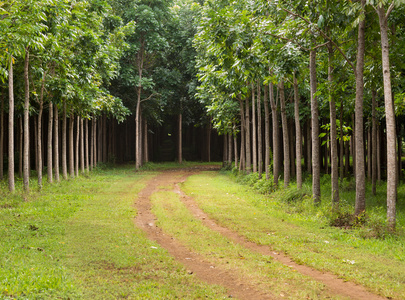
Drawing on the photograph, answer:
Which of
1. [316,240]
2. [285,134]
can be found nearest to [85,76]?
[285,134]

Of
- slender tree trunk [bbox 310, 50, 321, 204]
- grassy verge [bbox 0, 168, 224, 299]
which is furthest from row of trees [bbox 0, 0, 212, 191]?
slender tree trunk [bbox 310, 50, 321, 204]

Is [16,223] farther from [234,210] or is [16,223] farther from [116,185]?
[116,185]

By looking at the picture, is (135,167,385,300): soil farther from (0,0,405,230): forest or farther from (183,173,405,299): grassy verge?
(0,0,405,230): forest

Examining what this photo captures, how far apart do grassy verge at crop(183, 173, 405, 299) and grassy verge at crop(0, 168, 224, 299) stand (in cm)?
261

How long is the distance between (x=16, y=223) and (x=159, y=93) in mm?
25331

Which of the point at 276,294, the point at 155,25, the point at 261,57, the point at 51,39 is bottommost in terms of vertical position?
the point at 276,294

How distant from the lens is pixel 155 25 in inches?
1235

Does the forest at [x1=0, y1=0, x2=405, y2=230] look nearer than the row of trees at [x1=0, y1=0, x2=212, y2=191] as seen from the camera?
Yes

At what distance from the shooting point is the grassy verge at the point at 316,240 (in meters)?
6.98

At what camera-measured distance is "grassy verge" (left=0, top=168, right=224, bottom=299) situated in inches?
237

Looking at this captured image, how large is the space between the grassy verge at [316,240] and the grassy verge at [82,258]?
261 centimetres

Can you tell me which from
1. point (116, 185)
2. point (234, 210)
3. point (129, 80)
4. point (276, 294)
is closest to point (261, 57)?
point (234, 210)

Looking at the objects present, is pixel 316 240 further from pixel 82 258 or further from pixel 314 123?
pixel 82 258

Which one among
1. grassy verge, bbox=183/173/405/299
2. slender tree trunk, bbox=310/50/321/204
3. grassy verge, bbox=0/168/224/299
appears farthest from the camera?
slender tree trunk, bbox=310/50/321/204
